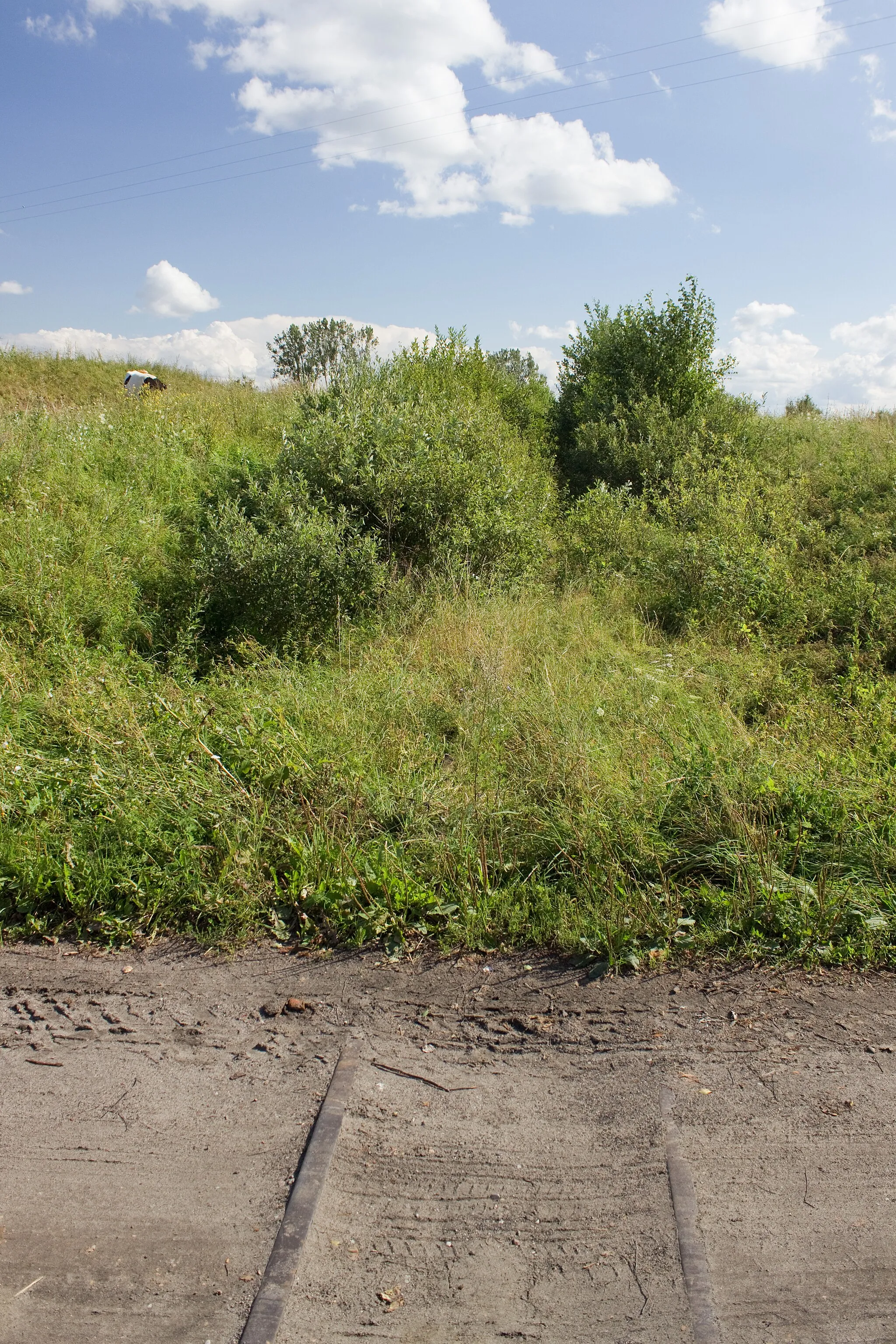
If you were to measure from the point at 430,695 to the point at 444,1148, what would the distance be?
3244 mm

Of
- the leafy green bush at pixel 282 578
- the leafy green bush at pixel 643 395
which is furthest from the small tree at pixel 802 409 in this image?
the leafy green bush at pixel 282 578

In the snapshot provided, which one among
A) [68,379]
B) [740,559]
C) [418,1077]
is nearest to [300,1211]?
[418,1077]

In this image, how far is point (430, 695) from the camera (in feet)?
18.0

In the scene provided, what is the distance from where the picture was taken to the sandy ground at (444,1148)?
80.0 inches

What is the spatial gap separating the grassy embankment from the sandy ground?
34 cm

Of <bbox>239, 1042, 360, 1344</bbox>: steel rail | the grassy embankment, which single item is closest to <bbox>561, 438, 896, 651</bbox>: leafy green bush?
the grassy embankment

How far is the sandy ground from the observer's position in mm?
2031

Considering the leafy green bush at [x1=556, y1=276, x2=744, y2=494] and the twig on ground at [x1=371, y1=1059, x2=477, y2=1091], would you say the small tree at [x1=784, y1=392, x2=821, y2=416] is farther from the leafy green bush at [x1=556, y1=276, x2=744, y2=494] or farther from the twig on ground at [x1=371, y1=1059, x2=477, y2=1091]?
the twig on ground at [x1=371, y1=1059, x2=477, y2=1091]

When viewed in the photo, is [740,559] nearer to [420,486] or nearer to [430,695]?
[420,486]

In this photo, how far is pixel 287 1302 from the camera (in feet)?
6.68

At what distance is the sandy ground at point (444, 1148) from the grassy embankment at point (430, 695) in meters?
0.34

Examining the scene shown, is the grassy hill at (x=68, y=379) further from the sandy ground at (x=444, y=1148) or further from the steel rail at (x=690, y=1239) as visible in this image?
Answer: the steel rail at (x=690, y=1239)

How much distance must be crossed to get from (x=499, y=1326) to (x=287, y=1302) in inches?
21.6

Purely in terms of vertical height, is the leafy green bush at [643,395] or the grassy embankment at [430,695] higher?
the leafy green bush at [643,395]
